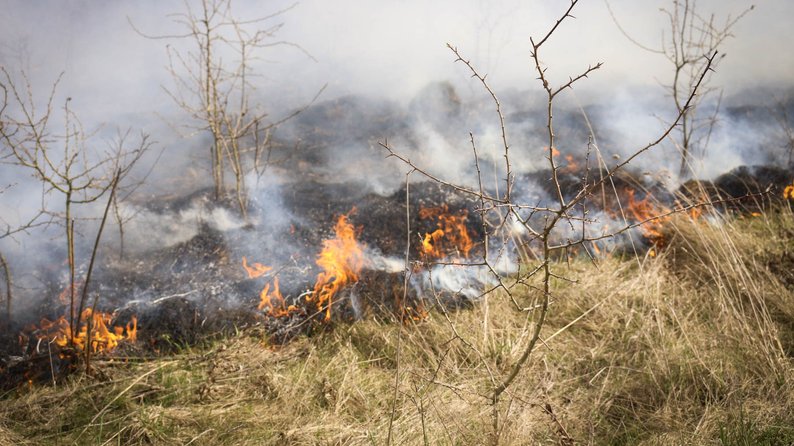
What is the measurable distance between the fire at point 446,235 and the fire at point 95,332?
7.60ft

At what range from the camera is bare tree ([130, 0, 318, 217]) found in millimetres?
5309

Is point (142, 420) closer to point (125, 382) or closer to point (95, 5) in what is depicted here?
point (125, 382)

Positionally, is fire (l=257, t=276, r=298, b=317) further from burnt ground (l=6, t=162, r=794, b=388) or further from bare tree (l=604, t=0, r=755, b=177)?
bare tree (l=604, t=0, r=755, b=177)

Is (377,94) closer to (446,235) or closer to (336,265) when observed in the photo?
(446,235)

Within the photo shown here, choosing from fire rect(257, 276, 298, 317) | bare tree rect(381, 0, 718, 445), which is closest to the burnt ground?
fire rect(257, 276, 298, 317)

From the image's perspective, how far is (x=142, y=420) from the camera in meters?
2.57

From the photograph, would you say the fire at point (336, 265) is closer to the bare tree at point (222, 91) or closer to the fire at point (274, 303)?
the fire at point (274, 303)

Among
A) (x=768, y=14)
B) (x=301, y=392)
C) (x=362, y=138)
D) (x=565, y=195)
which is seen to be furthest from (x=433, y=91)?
(x=301, y=392)

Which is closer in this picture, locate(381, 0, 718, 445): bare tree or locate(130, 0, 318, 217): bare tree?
locate(381, 0, 718, 445): bare tree

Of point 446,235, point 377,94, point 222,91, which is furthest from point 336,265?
point 377,94

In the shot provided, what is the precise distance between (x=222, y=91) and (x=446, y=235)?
4.10m

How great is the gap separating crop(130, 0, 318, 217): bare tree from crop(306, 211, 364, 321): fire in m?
1.23

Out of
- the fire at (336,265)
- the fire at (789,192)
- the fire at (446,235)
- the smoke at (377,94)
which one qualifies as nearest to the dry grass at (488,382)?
the fire at (336,265)

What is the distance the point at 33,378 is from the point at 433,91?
20.2ft
